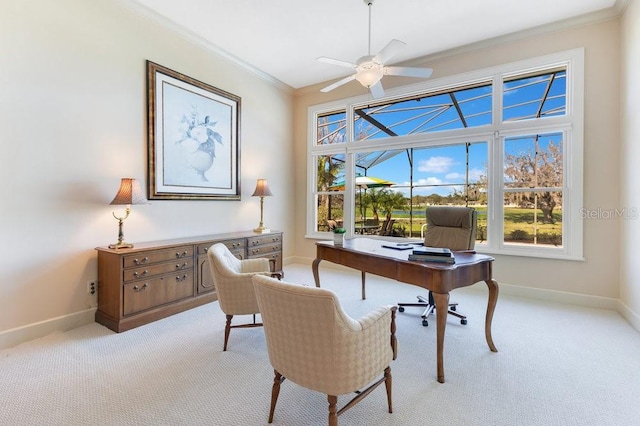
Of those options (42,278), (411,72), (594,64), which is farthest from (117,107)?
(594,64)

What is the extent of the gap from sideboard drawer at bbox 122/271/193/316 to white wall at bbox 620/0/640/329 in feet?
15.0

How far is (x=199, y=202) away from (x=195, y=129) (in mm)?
973

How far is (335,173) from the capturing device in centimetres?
543

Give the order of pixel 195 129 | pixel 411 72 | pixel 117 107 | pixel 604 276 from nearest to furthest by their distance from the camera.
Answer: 1. pixel 411 72
2. pixel 117 107
3. pixel 604 276
4. pixel 195 129

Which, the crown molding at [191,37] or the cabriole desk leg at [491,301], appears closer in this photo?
the cabriole desk leg at [491,301]

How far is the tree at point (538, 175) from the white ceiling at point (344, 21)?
1.47m

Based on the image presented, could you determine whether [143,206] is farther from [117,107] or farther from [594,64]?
[594,64]

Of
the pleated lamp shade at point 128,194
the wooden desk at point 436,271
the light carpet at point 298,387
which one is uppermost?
the pleated lamp shade at point 128,194

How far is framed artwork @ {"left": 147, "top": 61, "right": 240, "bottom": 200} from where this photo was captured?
3.43m

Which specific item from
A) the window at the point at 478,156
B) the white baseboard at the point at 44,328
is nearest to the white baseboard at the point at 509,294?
the white baseboard at the point at 44,328

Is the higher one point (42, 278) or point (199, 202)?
point (199, 202)

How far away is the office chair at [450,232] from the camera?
309cm

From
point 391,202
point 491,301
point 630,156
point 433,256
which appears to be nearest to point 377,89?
point 433,256

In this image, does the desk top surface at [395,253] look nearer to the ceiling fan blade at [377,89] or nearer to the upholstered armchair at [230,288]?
the upholstered armchair at [230,288]
